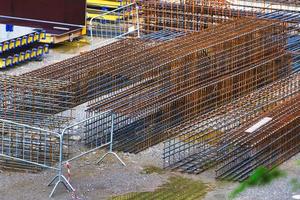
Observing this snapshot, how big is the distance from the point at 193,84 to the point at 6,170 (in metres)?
5.77

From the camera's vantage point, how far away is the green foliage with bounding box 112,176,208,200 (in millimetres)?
14797

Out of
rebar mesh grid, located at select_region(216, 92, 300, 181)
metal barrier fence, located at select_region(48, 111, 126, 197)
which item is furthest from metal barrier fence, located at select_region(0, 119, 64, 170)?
rebar mesh grid, located at select_region(216, 92, 300, 181)

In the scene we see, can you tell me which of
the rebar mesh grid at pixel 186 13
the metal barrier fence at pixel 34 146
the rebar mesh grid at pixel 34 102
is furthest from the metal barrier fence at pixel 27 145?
the rebar mesh grid at pixel 186 13

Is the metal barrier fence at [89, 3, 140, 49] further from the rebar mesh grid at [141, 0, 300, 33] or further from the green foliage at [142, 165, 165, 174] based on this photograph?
→ the green foliage at [142, 165, 165, 174]

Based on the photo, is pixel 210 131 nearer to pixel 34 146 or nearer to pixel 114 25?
pixel 34 146

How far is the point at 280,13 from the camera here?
90.0 ft

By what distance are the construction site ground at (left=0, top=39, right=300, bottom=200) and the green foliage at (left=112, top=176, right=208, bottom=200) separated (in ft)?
0.45

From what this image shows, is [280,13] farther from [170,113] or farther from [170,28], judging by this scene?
[170,113]

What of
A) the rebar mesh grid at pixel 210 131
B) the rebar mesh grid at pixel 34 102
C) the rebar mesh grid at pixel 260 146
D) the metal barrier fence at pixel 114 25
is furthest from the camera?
the metal barrier fence at pixel 114 25

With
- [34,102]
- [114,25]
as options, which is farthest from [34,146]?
[114,25]

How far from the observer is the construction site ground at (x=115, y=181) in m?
14.8

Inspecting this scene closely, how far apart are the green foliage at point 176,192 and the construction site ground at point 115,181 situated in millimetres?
138

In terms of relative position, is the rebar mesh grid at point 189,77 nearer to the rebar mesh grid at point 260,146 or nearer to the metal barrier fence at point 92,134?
the metal barrier fence at point 92,134

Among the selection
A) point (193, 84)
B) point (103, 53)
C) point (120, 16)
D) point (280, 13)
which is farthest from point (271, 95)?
point (120, 16)
